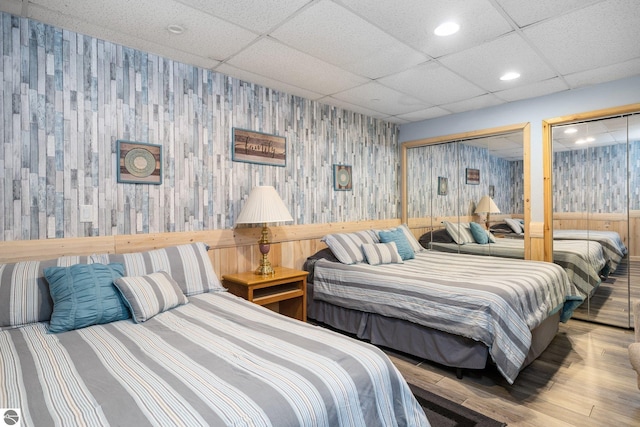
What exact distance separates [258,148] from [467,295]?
226cm

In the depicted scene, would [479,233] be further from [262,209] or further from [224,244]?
[224,244]

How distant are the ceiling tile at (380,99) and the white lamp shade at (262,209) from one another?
146cm

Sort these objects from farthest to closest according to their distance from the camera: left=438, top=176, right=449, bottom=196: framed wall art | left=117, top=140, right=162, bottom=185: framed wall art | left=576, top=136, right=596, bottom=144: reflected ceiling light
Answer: left=438, top=176, right=449, bottom=196: framed wall art
left=576, top=136, right=596, bottom=144: reflected ceiling light
left=117, top=140, right=162, bottom=185: framed wall art

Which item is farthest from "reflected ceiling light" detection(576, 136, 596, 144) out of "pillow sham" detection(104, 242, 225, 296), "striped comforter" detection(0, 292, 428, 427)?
"pillow sham" detection(104, 242, 225, 296)

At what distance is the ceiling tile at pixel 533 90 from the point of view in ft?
10.9

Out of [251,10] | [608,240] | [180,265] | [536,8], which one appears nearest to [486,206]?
[608,240]

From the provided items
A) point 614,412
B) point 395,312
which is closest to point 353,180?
point 395,312

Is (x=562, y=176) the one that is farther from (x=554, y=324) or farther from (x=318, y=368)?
(x=318, y=368)

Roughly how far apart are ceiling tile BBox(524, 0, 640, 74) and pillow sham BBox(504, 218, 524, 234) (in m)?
1.68

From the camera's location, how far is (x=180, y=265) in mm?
2414

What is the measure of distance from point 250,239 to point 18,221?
1.69 m

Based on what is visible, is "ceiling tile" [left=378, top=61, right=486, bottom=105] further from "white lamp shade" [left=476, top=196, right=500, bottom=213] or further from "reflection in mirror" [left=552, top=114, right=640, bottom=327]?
A: "white lamp shade" [left=476, top=196, right=500, bottom=213]

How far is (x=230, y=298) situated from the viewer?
2279mm

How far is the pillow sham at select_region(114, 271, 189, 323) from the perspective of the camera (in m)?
1.87
